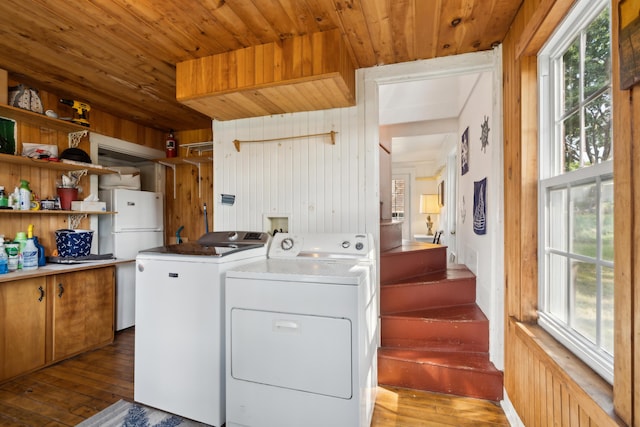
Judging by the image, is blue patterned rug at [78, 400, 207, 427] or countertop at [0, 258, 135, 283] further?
countertop at [0, 258, 135, 283]

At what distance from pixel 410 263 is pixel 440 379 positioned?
0.95m

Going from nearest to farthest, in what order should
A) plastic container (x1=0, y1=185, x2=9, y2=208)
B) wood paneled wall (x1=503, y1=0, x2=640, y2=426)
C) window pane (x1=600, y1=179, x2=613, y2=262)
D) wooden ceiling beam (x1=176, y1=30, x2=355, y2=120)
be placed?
wood paneled wall (x1=503, y1=0, x2=640, y2=426), window pane (x1=600, y1=179, x2=613, y2=262), wooden ceiling beam (x1=176, y1=30, x2=355, y2=120), plastic container (x1=0, y1=185, x2=9, y2=208)

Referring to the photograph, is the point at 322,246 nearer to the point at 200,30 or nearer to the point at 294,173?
the point at 294,173

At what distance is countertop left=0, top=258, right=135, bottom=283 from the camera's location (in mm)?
2139

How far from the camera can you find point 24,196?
7.91 feet

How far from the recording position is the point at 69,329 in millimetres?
2574

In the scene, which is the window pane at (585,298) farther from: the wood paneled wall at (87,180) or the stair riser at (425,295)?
the wood paneled wall at (87,180)

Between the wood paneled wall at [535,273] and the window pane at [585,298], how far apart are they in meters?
0.12

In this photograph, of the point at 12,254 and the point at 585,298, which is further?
the point at 12,254

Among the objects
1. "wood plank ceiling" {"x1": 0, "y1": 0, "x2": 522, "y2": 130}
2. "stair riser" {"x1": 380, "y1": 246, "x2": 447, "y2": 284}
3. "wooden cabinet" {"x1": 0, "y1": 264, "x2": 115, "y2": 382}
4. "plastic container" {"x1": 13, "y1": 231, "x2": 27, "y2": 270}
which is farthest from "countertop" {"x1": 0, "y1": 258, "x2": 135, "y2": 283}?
"stair riser" {"x1": 380, "y1": 246, "x2": 447, "y2": 284}

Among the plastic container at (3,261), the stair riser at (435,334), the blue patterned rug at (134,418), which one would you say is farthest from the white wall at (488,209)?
the plastic container at (3,261)

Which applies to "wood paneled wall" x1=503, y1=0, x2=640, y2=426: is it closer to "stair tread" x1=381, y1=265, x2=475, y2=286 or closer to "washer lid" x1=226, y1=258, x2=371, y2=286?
"stair tread" x1=381, y1=265, x2=475, y2=286

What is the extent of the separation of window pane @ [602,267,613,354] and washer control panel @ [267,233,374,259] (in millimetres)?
1120

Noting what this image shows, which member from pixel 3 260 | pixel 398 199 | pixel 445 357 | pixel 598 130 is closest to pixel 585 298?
pixel 598 130
